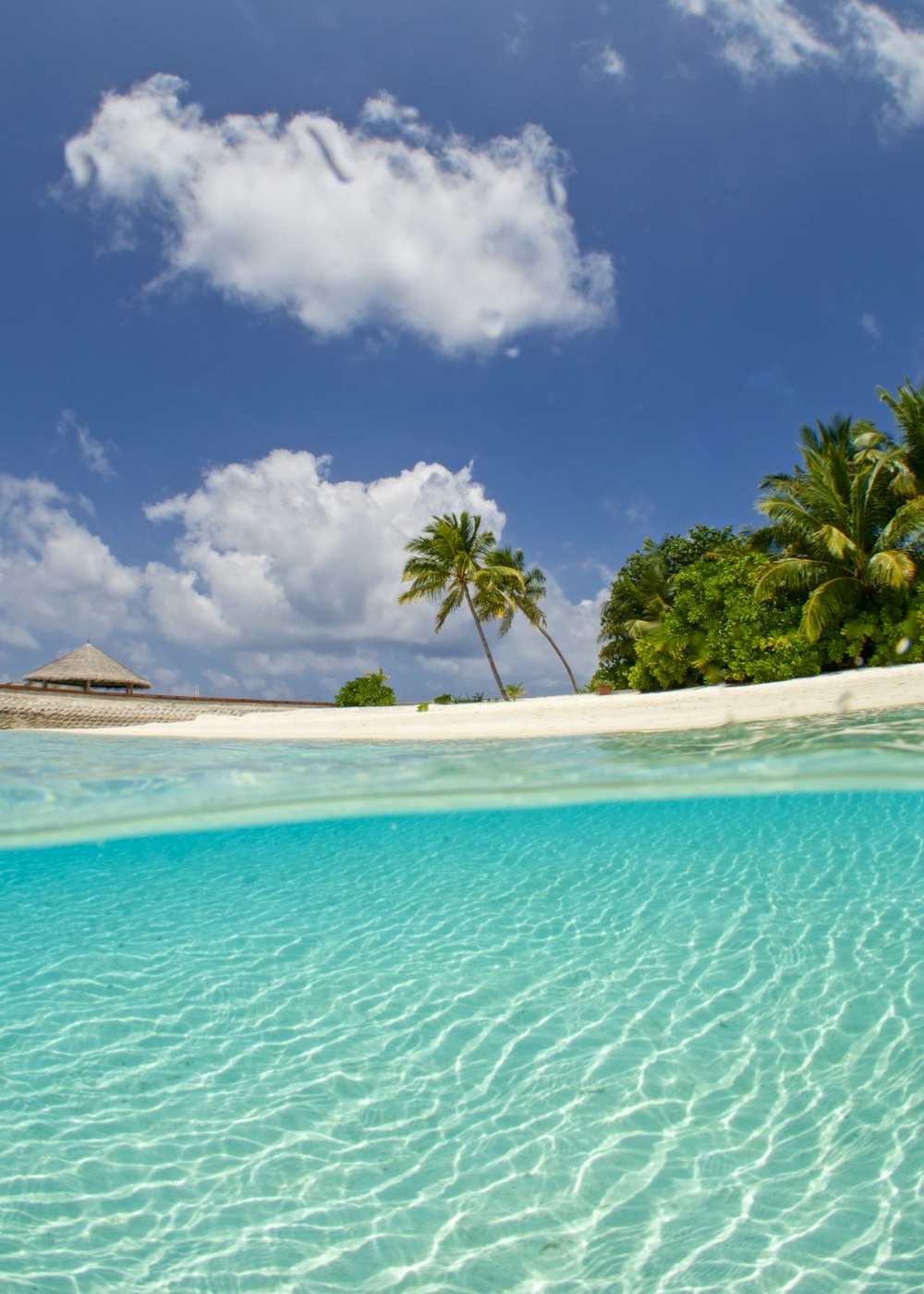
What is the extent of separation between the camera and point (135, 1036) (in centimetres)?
383

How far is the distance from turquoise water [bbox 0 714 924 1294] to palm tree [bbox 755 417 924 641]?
11.6m

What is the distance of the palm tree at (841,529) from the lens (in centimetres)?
1783

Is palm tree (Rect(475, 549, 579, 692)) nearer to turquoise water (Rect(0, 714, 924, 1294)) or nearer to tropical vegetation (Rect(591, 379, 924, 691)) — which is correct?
tropical vegetation (Rect(591, 379, 924, 691))

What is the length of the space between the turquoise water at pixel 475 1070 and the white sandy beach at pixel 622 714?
27.6ft

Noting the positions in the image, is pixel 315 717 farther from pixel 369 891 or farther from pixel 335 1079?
pixel 335 1079

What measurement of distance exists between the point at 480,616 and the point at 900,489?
591 inches

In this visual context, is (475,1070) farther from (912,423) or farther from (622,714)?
(912,423)

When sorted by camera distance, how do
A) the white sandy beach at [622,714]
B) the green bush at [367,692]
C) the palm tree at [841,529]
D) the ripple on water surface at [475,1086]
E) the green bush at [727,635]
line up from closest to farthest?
the ripple on water surface at [475,1086] < the white sandy beach at [622,714] < the palm tree at [841,529] < the green bush at [727,635] < the green bush at [367,692]

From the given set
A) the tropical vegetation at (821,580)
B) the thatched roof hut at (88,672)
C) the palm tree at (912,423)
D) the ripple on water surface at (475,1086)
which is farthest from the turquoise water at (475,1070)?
the thatched roof hut at (88,672)

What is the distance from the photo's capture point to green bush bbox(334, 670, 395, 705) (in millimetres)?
27375

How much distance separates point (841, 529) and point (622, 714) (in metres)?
7.65

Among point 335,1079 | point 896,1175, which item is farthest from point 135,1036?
point 896,1175

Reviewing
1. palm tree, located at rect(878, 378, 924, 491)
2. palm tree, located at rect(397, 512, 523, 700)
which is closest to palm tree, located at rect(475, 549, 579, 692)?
palm tree, located at rect(397, 512, 523, 700)

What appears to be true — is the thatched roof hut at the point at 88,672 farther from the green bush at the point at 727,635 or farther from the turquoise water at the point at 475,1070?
the turquoise water at the point at 475,1070
